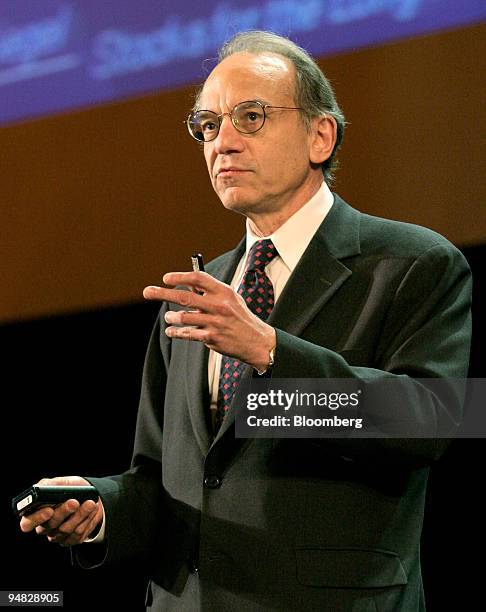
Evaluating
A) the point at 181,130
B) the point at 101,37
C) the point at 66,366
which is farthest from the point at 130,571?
the point at 101,37

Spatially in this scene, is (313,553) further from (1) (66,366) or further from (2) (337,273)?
(1) (66,366)

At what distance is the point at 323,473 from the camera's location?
188cm

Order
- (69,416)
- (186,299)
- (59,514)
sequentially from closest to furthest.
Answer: (186,299) → (59,514) → (69,416)

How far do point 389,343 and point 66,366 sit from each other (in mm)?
1924

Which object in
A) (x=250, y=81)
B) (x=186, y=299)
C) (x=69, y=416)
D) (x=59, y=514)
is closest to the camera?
(x=186, y=299)

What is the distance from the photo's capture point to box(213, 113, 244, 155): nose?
84.4 inches

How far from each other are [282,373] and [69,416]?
2.06m

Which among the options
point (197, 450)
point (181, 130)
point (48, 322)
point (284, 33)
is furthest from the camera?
point (48, 322)

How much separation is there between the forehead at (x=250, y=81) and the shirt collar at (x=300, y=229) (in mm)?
228

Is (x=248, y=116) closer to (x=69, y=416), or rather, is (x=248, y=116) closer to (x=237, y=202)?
(x=237, y=202)

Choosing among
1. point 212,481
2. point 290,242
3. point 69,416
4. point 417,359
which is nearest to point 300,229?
point 290,242

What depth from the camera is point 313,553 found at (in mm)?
1829

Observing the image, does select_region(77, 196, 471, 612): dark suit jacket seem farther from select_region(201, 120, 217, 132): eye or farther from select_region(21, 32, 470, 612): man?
select_region(201, 120, 217, 132): eye

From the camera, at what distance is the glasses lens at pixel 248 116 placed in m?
2.16
